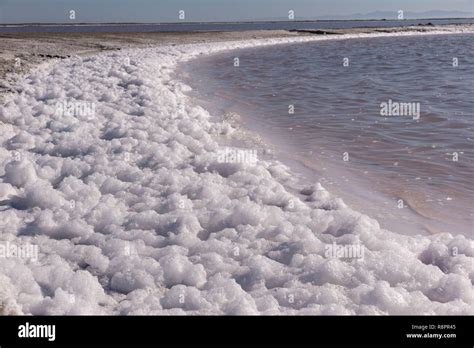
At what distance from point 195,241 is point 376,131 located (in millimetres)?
6231

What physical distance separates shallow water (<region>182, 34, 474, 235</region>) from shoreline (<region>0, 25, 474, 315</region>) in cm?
86

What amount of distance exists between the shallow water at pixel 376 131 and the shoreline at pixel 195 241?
2.81ft

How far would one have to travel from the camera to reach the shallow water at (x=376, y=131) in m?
5.93

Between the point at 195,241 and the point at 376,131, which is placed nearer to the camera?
the point at 195,241

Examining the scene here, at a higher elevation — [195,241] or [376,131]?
[376,131]

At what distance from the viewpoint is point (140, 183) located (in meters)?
5.97

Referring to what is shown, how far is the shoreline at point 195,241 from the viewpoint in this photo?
363 centimetres

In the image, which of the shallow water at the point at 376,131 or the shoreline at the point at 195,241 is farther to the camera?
the shallow water at the point at 376,131

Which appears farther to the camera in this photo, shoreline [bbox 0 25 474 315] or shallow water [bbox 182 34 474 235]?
shallow water [bbox 182 34 474 235]

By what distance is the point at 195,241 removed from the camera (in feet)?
14.9

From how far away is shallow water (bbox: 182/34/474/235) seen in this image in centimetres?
593
